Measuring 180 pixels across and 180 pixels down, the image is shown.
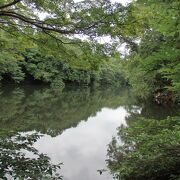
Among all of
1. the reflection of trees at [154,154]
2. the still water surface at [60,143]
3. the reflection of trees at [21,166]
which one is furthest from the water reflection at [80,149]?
the reflection of trees at [21,166]

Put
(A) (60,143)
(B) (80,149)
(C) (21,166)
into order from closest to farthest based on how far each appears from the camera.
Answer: (C) (21,166), (B) (80,149), (A) (60,143)

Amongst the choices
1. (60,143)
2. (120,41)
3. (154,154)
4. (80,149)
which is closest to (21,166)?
(154,154)

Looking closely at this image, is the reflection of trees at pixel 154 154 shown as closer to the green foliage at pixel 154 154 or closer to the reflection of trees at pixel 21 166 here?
the green foliage at pixel 154 154

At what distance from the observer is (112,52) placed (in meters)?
7.30

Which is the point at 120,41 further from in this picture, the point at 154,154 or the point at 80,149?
the point at 80,149

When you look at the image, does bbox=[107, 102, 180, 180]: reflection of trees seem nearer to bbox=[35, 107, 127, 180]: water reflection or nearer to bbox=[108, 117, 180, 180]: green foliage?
bbox=[108, 117, 180, 180]: green foliage

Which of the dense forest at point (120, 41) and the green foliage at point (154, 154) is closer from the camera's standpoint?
the dense forest at point (120, 41)

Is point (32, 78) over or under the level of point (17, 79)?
over

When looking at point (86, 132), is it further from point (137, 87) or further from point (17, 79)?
point (17, 79)

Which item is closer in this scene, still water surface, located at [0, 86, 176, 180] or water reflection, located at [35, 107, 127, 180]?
still water surface, located at [0, 86, 176, 180]

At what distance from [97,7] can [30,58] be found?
1846 inches

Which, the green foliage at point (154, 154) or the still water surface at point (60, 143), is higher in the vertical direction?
the still water surface at point (60, 143)

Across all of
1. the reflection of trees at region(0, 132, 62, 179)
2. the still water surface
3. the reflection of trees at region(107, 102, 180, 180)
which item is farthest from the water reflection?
the reflection of trees at region(0, 132, 62, 179)

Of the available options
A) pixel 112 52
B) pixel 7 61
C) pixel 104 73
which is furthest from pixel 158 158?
pixel 104 73
